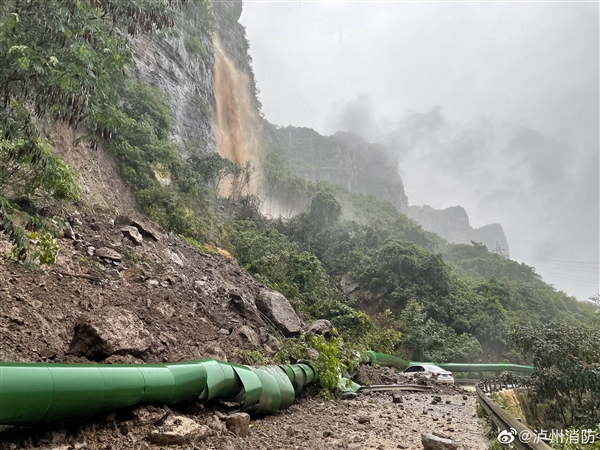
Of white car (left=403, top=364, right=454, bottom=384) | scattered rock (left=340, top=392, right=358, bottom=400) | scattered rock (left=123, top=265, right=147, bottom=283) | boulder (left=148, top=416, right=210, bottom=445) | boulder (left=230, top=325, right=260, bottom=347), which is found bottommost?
boulder (left=148, top=416, right=210, bottom=445)

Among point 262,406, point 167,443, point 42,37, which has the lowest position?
point 167,443

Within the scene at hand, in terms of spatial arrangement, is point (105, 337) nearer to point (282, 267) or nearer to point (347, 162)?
point (282, 267)

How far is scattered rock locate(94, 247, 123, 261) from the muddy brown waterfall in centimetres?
3216

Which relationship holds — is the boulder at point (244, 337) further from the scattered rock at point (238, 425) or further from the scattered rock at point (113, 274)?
the scattered rock at point (238, 425)

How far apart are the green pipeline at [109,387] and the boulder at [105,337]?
114 centimetres

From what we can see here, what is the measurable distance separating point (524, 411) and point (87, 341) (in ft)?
41.4

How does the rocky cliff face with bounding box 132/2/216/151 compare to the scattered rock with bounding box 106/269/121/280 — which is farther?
the rocky cliff face with bounding box 132/2/216/151

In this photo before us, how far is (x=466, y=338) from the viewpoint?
2511 centimetres

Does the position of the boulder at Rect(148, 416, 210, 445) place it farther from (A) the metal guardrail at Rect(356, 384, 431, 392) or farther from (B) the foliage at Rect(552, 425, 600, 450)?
(A) the metal guardrail at Rect(356, 384, 431, 392)

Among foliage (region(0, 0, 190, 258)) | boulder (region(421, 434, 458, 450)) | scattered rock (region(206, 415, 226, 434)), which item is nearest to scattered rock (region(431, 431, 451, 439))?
boulder (region(421, 434, 458, 450))

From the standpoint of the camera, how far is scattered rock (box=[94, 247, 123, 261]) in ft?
28.0

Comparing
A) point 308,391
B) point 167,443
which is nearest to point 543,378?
point 308,391

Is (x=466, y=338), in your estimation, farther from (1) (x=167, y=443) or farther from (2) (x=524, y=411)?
(1) (x=167, y=443)

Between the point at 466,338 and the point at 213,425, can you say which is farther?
the point at 466,338
